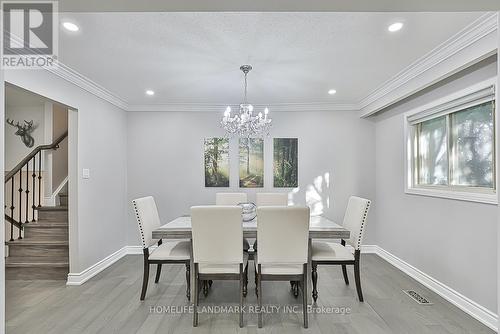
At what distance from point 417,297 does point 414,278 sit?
1.93 ft

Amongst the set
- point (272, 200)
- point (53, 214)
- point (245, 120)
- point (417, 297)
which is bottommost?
point (417, 297)

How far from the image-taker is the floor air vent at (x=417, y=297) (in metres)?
2.99

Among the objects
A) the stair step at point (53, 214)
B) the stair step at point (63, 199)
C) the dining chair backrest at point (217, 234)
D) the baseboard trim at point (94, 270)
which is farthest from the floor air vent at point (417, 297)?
the stair step at point (63, 199)

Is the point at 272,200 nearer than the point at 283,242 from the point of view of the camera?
No

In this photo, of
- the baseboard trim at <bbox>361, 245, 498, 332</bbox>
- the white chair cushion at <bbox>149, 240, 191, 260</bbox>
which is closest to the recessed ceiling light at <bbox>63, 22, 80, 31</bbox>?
the white chair cushion at <bbox>149, 240, 191, 260</bbox>

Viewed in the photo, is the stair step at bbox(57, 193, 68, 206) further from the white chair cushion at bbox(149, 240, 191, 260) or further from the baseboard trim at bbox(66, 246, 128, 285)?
the white chair cushion at bbox(149, 240, 191, 260)

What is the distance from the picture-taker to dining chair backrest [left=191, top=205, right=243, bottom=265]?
2.50 metres

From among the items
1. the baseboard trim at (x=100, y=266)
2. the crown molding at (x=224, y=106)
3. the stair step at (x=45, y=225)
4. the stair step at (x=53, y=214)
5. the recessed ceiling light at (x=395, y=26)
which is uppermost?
the recessed ceiling light at (x=395, y=26)

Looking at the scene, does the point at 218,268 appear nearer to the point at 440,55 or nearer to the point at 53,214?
the point at 440,55

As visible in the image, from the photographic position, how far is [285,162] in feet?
16.0

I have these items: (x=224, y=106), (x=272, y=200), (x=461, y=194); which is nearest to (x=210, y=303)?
(x=272, y=200)

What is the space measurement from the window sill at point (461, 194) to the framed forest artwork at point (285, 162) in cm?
174

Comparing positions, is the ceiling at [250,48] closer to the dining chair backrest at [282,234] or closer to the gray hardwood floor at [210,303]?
the dining chair backrest at [282,234]

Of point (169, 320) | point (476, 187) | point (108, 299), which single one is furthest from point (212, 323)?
point (476, 187)
